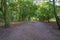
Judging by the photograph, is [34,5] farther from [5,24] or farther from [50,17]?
[5,24]

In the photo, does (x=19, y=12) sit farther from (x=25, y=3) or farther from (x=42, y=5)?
(x=42, y=5)

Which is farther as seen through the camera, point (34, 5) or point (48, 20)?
point (34, 5)

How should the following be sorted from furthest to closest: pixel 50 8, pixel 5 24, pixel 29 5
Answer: pixel 29 5
pixel 50 8
pixel 5 24

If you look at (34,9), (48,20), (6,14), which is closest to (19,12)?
(34,9)

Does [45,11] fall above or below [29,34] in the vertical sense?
above

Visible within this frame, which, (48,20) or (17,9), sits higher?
(17,9)

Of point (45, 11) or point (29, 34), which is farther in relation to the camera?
point (45, 11)

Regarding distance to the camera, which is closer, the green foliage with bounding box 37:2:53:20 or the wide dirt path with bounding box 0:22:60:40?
the wide dirt path with bounding box 0:22:60:40

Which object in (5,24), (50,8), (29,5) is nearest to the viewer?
(5,24)

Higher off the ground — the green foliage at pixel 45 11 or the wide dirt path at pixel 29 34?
the green foliage at pixel 45 11

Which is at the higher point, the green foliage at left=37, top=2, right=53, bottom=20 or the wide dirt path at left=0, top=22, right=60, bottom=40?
the green foliage at left=37, top=2, right=53, bottom=20

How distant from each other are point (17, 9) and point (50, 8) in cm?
226

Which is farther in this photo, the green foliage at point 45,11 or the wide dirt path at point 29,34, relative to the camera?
the green foliage at point 45,11

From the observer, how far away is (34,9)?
1252cm
